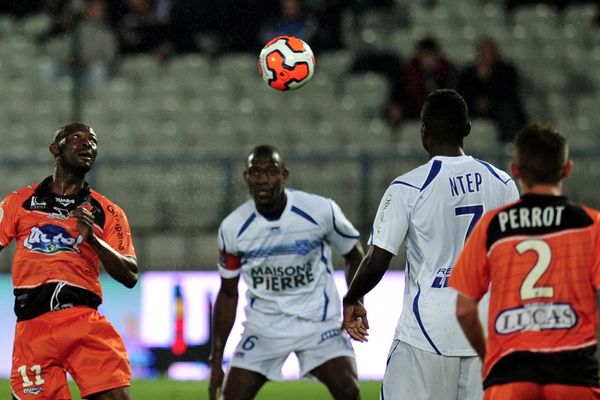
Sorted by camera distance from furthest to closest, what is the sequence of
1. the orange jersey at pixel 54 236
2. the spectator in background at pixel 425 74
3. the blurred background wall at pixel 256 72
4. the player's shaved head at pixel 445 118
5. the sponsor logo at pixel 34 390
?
the blurred background wall at pixel 256 72
the spectator in background at pixel 425 74
the orange jersey at pixel 54 236
the sponsor logo at pixel 34 390
the player's shaved head at pixel 445 118

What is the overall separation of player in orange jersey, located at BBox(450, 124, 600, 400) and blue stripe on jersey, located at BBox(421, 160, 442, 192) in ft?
4.11

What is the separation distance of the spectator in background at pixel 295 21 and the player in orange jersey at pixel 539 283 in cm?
1124

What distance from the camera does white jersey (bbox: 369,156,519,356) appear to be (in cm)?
589

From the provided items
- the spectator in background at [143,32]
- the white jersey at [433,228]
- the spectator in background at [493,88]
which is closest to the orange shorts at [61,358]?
the white jersey at [433,228]

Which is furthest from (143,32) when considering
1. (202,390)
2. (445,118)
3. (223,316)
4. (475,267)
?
(475,267)

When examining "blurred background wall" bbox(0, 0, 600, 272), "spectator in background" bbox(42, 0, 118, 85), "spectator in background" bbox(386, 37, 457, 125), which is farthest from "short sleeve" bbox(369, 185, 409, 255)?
"spectator in background" bbox(42, 0, 118, 85)

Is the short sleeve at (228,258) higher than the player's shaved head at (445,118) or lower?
lower

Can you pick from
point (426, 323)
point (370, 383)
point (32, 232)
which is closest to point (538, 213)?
point (426, 323)

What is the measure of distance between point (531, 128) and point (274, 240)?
139 inches

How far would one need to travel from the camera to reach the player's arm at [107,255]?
6.28m

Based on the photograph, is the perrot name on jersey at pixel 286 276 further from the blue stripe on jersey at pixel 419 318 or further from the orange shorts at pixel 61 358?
the blue stripe on jersey at pixel 419 318

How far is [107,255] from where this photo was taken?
21.2 feet

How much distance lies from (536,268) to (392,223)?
139cm

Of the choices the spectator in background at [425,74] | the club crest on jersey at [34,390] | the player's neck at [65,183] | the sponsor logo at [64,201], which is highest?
the spectator in background at [425,74]
